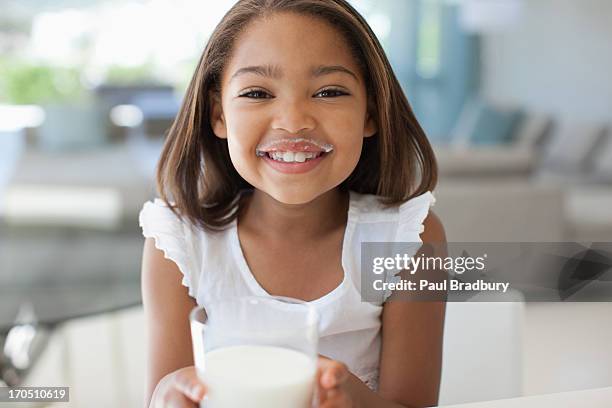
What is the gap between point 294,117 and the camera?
562 millimetres

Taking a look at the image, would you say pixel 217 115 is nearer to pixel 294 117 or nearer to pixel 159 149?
pixel 294 117

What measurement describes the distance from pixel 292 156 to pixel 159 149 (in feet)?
11.3

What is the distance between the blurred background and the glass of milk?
0.35 metres

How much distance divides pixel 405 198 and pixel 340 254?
3.1 inches

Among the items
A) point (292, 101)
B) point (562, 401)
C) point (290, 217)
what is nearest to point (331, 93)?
point (292, 101)

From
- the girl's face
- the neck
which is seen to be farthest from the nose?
the neck

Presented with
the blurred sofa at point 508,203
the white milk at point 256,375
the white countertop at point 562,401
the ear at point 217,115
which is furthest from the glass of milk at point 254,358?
the blurred sofa at point 508,203

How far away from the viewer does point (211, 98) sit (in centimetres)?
64

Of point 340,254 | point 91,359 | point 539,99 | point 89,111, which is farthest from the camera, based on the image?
point 539,99

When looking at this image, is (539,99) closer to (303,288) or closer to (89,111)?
(89,111)

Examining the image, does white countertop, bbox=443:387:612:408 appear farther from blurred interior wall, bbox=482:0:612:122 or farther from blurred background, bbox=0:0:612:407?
blurred interior wall, bbox=482:0:612:122

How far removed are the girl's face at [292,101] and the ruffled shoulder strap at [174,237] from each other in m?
0.09

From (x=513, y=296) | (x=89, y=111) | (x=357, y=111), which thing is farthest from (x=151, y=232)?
(x=89, y=111)

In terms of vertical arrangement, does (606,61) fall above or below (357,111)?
above
